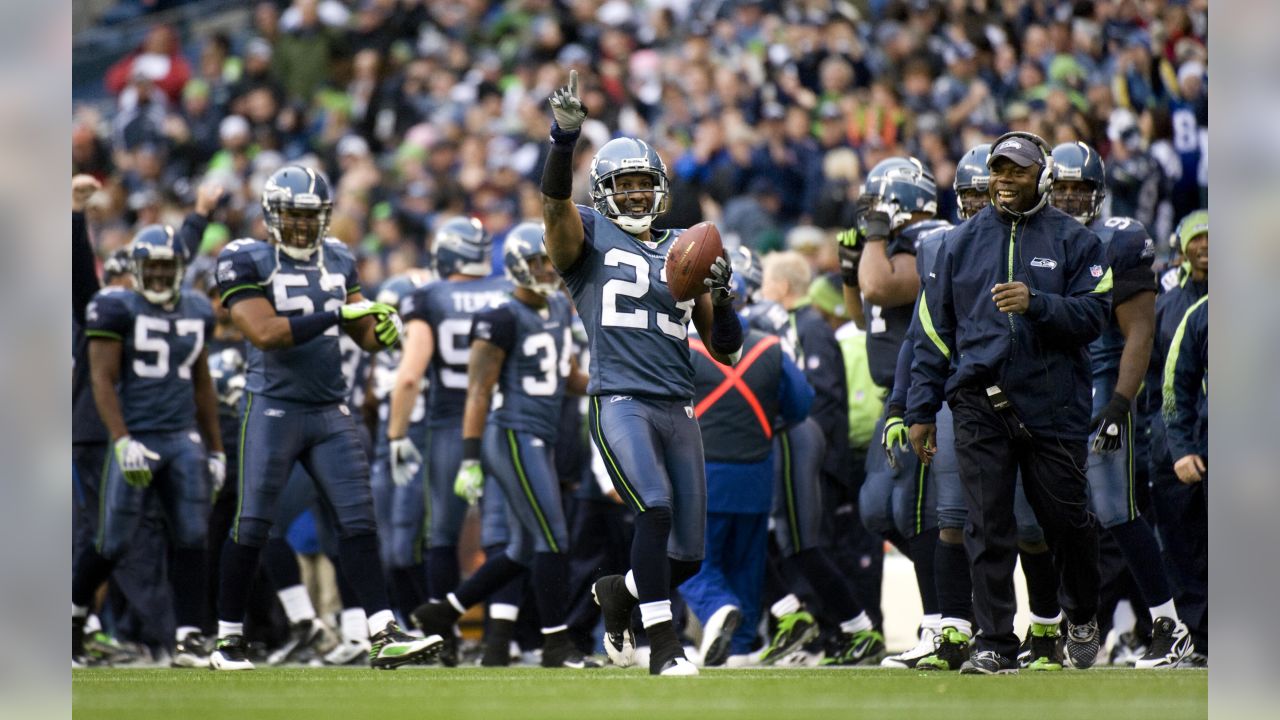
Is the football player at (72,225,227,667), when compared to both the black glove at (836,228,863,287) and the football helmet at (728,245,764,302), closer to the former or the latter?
the football helmet at (728,245,764,302)

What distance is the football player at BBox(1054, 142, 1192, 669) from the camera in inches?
273

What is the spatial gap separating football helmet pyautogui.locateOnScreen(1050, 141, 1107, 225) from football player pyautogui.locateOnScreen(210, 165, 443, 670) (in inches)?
120

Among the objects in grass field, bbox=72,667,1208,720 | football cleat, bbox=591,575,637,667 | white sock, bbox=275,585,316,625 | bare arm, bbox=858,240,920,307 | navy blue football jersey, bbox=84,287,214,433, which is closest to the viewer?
grass field, bbox=72,667,1208,720

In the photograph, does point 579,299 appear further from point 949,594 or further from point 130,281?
point 130,281

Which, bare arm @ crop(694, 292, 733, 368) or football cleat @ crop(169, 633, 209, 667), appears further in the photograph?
football cleat @ crop(169, 633, 209, 667)

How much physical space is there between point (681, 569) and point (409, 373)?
302cm

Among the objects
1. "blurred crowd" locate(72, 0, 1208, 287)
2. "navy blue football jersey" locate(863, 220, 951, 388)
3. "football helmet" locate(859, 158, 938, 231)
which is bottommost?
"navy blue football jersey" locate(863, 220, 951, 388)

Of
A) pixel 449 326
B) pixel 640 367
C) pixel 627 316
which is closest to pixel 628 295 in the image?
pixel 627 316

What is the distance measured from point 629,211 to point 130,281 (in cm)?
444

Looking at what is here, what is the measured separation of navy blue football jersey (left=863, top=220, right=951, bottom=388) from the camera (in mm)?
7754

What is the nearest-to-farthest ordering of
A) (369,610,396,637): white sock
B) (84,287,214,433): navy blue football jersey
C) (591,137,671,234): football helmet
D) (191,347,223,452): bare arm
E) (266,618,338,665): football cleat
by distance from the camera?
1. (591,137,671,234): football helmet
2. (369,610,396,637): white sock
3. (84,287,214,433): navy blue football jersey
4. (191,347,223,452): bare arm
5. (266,618,338,665): football cleat

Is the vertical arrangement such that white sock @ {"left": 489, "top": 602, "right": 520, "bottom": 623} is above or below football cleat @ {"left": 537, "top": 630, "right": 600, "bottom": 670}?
above

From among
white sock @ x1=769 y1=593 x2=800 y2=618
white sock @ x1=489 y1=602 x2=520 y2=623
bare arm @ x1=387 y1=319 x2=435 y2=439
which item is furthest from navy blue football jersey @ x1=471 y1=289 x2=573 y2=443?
white sock @ x1=769 y1=593 x2=800 y2=618

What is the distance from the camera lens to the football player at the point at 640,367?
20.5ft
